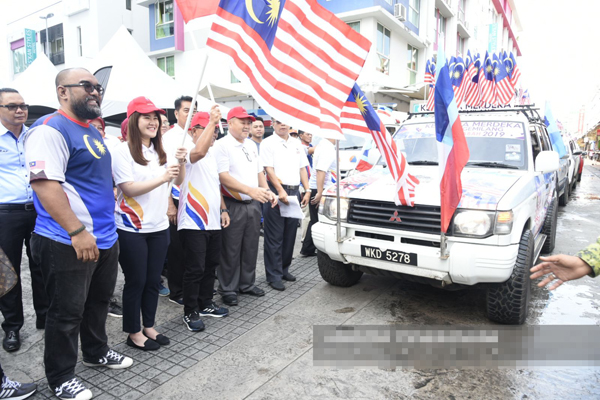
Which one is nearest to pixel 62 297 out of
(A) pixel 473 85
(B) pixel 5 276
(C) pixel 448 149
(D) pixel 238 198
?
(B) pixel 5 276

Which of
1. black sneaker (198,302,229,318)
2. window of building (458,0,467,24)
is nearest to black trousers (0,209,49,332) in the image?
black sneaker (198,302,229,318)

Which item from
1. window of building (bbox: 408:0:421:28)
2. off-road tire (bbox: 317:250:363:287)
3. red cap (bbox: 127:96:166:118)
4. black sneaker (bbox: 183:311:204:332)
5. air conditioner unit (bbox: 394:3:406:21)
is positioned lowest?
black sneaker (bbox: 183:311:204:332)

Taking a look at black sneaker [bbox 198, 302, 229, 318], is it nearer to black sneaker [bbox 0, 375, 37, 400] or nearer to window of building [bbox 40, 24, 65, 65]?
black sneaker [bbox 0, 375, 37, 400]

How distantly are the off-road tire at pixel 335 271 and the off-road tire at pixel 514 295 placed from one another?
1.55 meters

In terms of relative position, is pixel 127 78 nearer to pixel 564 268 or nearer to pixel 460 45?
pixel 564 268

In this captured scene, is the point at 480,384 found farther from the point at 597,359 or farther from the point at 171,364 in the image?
the point at 171,364

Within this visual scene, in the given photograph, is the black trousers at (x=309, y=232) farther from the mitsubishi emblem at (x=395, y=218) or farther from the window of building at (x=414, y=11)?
the window of building at (x=414, y=11)

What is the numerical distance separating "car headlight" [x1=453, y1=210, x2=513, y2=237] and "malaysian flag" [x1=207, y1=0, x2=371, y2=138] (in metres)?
1.38

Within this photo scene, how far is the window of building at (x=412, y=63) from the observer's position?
22.7 m

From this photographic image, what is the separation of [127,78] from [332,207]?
21.7 feet

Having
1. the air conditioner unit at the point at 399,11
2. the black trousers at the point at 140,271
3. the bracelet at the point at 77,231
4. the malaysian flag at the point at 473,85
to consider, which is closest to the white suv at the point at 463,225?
the black trousers at the point at 140,271

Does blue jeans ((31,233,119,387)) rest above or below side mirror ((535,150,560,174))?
below

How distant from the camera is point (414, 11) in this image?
22.4 m

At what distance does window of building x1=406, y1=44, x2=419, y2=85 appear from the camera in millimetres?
22719
